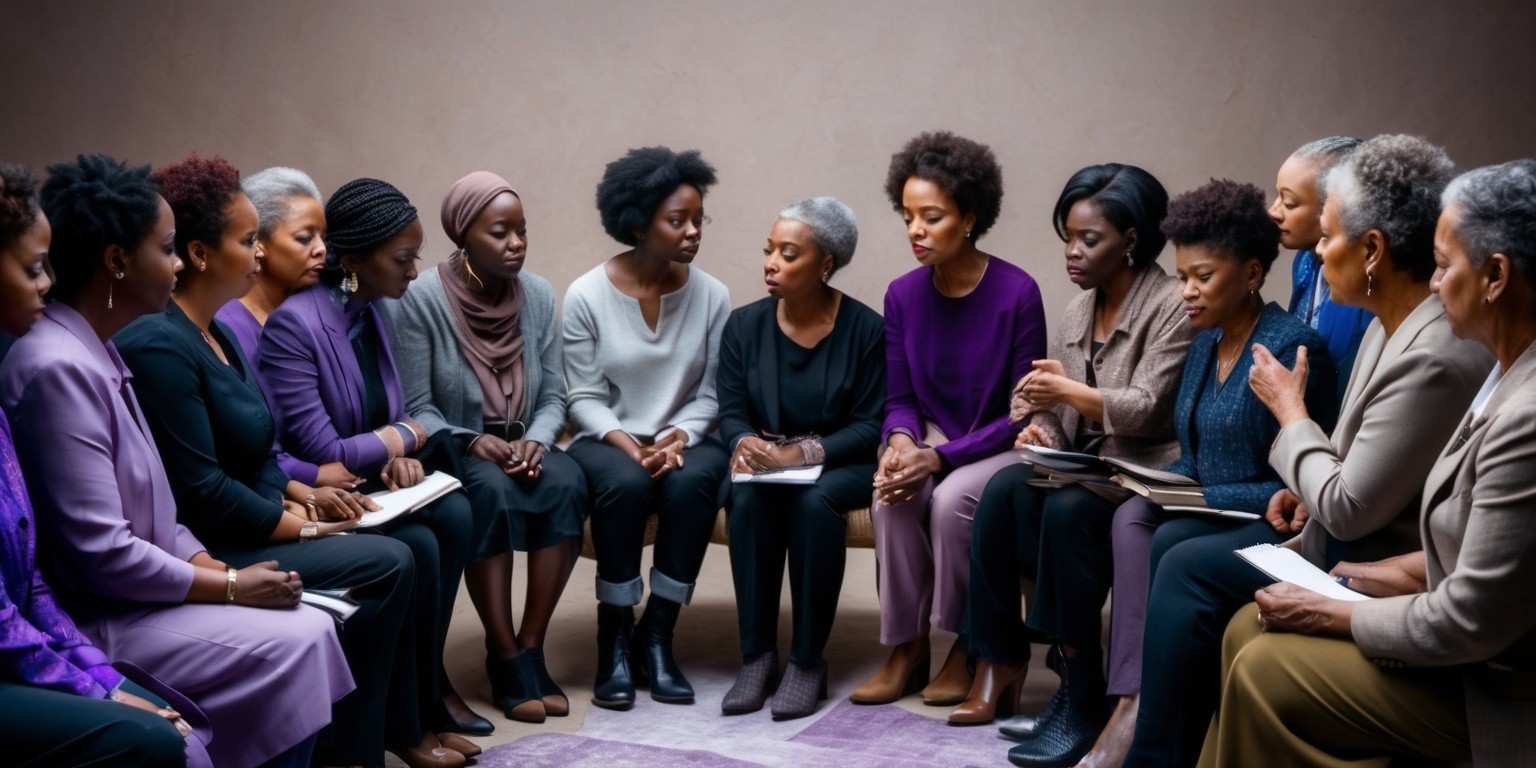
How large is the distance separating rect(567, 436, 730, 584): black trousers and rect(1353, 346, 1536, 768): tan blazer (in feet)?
7.55

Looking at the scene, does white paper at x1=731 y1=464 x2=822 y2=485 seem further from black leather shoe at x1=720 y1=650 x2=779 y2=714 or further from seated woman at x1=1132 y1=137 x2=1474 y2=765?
seated woman at x1=1132 y1=137 x2=1474 y2=765

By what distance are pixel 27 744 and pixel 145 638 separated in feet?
1.54

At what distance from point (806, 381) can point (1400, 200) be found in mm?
2071

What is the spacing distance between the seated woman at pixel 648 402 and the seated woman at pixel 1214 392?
3.97 ft

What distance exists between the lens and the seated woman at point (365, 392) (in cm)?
394

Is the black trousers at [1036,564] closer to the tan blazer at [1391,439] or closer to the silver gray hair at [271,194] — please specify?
the tan blazer at [1391,439]

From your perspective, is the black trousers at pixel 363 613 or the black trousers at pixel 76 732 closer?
the black trousers at pixel 76 732

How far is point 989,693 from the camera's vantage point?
4.24 m

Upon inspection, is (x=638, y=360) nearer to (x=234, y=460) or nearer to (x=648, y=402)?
(x=648, y=402)

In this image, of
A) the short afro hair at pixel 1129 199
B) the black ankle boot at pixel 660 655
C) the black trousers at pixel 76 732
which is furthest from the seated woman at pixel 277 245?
the short afro hair at pixel 1129 199

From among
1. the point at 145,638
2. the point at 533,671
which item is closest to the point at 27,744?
the point at 145,638

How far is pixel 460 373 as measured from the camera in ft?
15.1

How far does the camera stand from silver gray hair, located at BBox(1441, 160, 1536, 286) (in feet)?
8.32

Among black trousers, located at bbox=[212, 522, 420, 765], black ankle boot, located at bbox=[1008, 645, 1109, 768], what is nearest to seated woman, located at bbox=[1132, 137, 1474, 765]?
black ankle boot, located at bbox=[1008, 645, 1109, 768]
